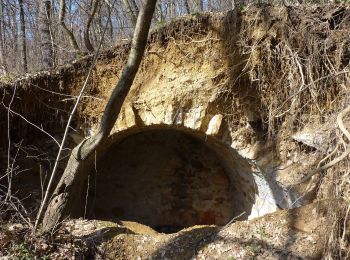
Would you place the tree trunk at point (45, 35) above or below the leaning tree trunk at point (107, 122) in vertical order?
above

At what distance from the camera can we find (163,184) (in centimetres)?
650

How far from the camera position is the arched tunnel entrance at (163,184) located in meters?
6.21

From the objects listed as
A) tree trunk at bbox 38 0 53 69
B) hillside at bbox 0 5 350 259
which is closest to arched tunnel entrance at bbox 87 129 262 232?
hillside at bbox 0 5 350 259

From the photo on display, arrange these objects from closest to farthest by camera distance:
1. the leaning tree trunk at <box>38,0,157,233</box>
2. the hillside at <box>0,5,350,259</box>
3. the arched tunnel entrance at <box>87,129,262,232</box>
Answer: the leaning tree trunk at <box>38,0,157,233</box>, the hillside at <box>0,5,350,259</box>, the arched tunnel entrance at <box>87,129,262,232</box>

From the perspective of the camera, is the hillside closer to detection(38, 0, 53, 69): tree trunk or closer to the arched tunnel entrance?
the arched tunnel entrance

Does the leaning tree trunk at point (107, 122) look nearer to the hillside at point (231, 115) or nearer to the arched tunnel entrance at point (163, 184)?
the hillside at point (231, 115)

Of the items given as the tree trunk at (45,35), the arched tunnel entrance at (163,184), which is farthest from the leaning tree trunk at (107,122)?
the tree trunk at (45,35)

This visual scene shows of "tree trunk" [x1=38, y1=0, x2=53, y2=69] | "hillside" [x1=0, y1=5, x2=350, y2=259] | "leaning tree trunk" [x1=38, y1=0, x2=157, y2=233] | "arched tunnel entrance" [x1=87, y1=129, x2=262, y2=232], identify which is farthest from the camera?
"tree trunk" [x1=38, y1=0, x2=53, y2=69]

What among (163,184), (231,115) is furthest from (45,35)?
(231,115)

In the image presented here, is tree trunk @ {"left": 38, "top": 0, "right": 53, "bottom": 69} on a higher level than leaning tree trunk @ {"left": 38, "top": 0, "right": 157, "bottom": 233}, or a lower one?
higher

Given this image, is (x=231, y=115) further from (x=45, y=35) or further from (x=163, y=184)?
(x=45, y=35)

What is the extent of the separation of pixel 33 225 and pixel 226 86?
261 cm

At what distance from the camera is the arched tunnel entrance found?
6.21m

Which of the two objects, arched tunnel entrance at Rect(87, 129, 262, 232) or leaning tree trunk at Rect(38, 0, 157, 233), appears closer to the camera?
leaning tree trunk at Rect(38, 0, 157, 233)
